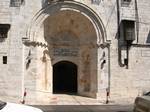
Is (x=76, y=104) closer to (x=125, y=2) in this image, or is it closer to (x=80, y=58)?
(x=80, y=58)

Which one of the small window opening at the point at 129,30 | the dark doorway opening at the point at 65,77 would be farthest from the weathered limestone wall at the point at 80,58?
the dark doorway opening at the point at 65,77

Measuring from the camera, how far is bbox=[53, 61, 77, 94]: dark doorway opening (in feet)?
71.7

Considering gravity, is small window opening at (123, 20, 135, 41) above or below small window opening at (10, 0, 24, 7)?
below

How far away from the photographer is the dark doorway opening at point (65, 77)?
21.8m

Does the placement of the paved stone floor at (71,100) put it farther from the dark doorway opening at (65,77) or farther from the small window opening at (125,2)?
the small window opening at (125,2)

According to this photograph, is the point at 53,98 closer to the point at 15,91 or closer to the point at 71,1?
the point at 15,91

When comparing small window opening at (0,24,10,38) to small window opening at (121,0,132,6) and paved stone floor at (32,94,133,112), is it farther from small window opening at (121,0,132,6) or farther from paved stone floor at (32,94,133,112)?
small window opening at (121,0,132,6)

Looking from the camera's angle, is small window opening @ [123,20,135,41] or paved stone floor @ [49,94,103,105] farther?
small window opening @ [123,20,135,41]

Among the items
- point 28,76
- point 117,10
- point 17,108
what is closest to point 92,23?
point 117,10

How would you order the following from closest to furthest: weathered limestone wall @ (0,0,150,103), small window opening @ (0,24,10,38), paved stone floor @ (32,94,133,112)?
paved stone floor @ (32,94,133,112) → small window opening @ (0,24,10,38) → weathered limestone wall @ (0,0,150,103)

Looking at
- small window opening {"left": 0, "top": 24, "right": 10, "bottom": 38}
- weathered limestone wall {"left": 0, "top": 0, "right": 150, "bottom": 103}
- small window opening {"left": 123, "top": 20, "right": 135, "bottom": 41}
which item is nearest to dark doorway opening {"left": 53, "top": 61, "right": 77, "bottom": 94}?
weathered limestone wall {"left": 0, "top": 0, "right": 150, "bottom": 103}

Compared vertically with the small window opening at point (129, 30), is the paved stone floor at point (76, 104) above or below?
below

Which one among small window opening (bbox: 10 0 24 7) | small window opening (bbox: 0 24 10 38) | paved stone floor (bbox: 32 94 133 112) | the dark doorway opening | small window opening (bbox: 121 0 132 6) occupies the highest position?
small window opening (bbox: 121 0 132 6)

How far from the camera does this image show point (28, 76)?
64.4ft
